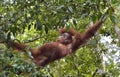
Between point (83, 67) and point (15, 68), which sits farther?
point (83, 67)

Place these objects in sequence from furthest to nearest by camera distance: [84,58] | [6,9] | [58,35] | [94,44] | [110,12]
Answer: [84,58] → [94,44] → [58,35] → [6,9] → [110,12]

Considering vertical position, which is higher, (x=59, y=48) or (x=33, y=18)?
(x=59, y=48)

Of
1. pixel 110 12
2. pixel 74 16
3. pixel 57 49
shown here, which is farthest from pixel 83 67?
pixel 110 12

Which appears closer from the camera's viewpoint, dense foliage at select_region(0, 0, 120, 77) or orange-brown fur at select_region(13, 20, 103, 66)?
dense foliage at select_region(0, 0, 120, 77)

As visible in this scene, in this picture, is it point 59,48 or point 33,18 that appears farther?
point 59,48

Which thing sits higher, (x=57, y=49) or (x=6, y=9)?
(x=57, y=49)

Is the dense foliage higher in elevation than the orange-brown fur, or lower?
lower

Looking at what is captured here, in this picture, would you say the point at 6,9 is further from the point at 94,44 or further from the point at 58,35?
the point at 94,44

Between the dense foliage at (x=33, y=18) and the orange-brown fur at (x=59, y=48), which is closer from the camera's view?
the dense foliage at (x=33, y=18)

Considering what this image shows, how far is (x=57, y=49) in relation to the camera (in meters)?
4.66

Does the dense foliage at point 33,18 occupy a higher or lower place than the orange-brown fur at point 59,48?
lower

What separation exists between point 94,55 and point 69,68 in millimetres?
529

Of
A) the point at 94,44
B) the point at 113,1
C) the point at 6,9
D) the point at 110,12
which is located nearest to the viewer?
the point at 110,12

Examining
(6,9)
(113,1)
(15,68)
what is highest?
(6,9)
